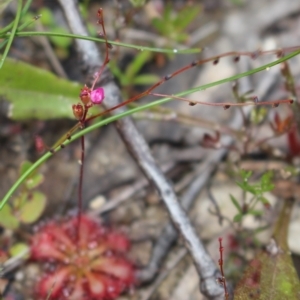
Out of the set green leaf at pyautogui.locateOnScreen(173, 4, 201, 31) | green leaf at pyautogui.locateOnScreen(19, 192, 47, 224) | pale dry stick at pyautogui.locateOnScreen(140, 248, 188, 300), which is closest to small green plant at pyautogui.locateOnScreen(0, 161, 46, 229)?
green leaf at pyautogui.locateOnScreen(19, 192, 47, 224)

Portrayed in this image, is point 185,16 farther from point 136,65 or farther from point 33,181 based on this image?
point 33,181

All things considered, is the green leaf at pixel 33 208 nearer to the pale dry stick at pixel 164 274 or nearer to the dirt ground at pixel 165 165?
the dirt ground at pixel 165 165

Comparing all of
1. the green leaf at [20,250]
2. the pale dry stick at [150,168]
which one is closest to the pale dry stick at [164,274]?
the pale dry stick at [150,168]

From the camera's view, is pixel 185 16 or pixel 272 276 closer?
pixel 272 276

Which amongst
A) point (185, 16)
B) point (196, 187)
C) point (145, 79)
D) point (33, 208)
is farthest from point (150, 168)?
point (185, 16)

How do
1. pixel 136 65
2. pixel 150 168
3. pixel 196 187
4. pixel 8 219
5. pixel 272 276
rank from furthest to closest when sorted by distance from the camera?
1. pixel 136 65
2. pixel 196 187
3. pixel 8 219
4. pixel 150 168
5. pixel 272 276

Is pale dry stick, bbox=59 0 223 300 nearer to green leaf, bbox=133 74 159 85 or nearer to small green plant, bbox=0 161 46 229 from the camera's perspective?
small green plant, bbox=0 161 46 229
